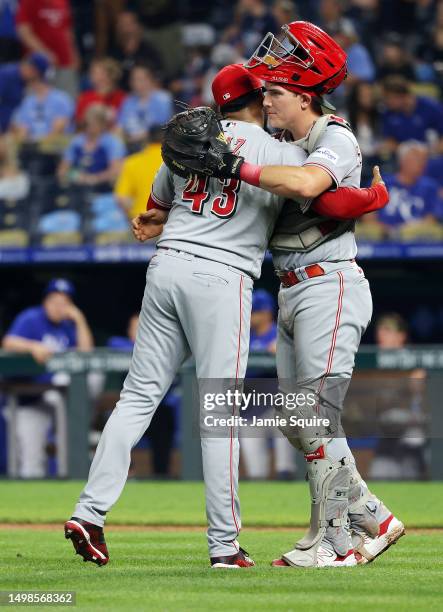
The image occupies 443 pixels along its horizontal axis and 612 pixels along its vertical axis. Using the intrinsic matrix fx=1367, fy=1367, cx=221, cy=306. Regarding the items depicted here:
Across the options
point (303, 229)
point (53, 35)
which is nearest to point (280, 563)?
point (303, 229)

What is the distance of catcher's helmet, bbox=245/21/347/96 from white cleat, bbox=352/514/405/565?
170 cm

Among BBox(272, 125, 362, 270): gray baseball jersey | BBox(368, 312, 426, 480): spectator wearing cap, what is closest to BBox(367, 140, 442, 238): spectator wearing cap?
BBox(368, 312, 426, 480): spectator wearing cap

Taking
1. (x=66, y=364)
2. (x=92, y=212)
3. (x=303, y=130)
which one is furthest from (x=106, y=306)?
(x=303, y=130)

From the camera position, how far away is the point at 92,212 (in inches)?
514

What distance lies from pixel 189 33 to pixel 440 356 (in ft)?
22.6

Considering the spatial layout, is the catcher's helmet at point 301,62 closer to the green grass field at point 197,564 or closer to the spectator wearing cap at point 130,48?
the green grass field at point 197,564

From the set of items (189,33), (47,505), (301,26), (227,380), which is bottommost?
(47,505)

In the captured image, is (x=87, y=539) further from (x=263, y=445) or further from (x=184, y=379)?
(x=184, y=379)

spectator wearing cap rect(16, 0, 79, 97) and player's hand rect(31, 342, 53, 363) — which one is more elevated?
spectator wearing cap rect(16, 0, 79, 97)

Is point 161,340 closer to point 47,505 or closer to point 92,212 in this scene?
point 47,505

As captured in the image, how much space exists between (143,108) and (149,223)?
29.7 feet

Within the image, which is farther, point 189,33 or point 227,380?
point 189,33

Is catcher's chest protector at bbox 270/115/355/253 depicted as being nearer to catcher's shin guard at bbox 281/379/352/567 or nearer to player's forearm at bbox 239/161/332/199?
player's forearm at bbox 239/161/332/199

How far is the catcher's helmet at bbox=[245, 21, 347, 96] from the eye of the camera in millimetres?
5129
